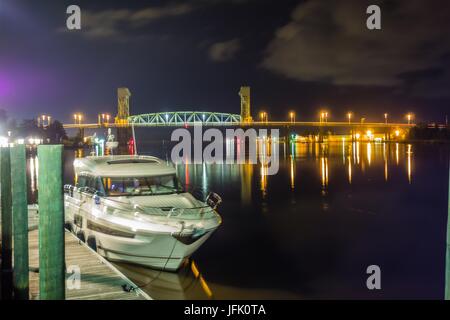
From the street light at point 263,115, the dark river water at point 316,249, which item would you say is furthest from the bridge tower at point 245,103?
the dark river water at point 316,249

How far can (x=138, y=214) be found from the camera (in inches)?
390

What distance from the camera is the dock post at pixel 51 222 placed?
4.70 m

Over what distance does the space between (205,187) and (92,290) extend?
88.0ft

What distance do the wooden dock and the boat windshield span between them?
7.52ft

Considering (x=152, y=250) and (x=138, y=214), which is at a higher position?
(x=138, y=214)

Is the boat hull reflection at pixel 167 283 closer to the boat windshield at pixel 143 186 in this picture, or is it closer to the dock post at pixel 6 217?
the boat windshield at pixel 143 186

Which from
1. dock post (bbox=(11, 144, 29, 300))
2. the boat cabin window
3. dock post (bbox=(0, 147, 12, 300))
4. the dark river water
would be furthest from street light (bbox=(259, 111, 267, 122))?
dock post (bbox=(11, 144, 29, 300))

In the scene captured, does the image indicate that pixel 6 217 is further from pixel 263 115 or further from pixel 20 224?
pixel 263 115

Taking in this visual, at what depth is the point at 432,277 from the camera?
11.9m

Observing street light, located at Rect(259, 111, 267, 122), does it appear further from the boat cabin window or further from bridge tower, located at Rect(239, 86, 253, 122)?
the boat cabin window

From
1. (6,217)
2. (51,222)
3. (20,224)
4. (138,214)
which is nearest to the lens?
(51,222)

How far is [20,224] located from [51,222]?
2.72 m

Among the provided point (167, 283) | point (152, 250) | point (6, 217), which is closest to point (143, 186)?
point (152, 250)

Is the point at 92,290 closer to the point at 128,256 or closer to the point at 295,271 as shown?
the point at 128,256
